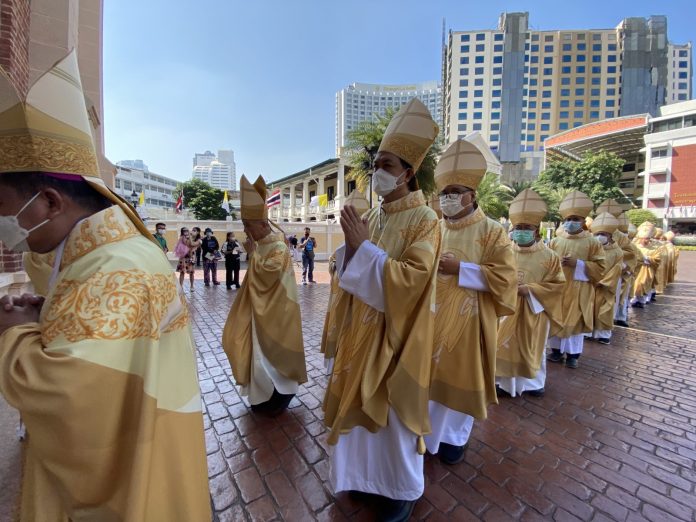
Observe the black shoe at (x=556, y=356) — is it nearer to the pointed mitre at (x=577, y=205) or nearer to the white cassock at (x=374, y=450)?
the pointed mitre at (x=577, y=205)

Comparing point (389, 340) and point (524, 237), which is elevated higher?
point (524, 237)

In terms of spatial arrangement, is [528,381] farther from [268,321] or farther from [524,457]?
[268,321]

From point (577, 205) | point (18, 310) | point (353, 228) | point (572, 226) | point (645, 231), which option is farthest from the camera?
point (645, 231)

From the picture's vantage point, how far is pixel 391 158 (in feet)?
7.40

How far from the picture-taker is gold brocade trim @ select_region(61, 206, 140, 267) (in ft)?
3.69

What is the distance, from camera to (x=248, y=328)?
3488mm

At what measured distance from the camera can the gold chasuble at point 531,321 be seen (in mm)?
3994

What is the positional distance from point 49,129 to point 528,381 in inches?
191

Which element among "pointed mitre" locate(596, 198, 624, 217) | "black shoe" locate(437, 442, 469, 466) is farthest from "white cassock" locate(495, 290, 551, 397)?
"pointed mitre" locate(596, 198, 624, 217)

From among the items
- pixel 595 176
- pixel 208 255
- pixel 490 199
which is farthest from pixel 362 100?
pixel 208 255

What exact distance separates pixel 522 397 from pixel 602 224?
467 centimetres

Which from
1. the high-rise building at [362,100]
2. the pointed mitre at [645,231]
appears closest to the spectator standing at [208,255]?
the pointed mitre at [645,231]

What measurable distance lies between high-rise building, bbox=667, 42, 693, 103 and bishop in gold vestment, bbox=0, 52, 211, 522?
128 m

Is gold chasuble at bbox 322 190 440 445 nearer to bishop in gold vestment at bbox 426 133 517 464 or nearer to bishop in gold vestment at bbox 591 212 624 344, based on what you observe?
bishop in gold vestment at bbox 426 133 517 464
